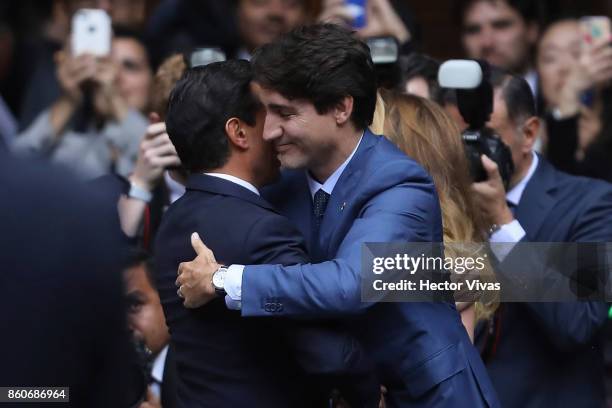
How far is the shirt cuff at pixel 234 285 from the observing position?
2.67 metres

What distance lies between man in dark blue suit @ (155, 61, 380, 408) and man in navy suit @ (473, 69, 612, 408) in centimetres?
101

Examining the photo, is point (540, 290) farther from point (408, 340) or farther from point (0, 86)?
point (0, 86)

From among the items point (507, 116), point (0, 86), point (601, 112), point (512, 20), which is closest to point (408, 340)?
point (507, 116)

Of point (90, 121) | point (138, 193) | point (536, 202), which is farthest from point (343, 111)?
point (90, 121)

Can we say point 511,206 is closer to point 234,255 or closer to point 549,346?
point 549,346

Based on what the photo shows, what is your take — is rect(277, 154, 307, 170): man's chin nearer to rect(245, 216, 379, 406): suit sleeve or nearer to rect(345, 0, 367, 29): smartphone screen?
rect(245, 216, 379, 406): suit sleeve

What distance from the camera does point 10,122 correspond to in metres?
6.55

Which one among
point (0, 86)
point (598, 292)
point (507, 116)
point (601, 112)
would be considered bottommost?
point (0, 86)

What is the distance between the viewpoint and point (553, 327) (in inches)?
143

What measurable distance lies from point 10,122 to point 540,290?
3874 millimetres

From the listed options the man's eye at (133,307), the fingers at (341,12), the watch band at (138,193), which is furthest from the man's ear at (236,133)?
the fingers at (341,12)

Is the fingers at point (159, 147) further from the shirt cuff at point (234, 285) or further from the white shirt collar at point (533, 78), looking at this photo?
the white shirt collar at point (533, 78)

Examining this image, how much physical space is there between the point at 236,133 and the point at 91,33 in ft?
8.23

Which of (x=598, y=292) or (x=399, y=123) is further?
(x=598, y=292)
